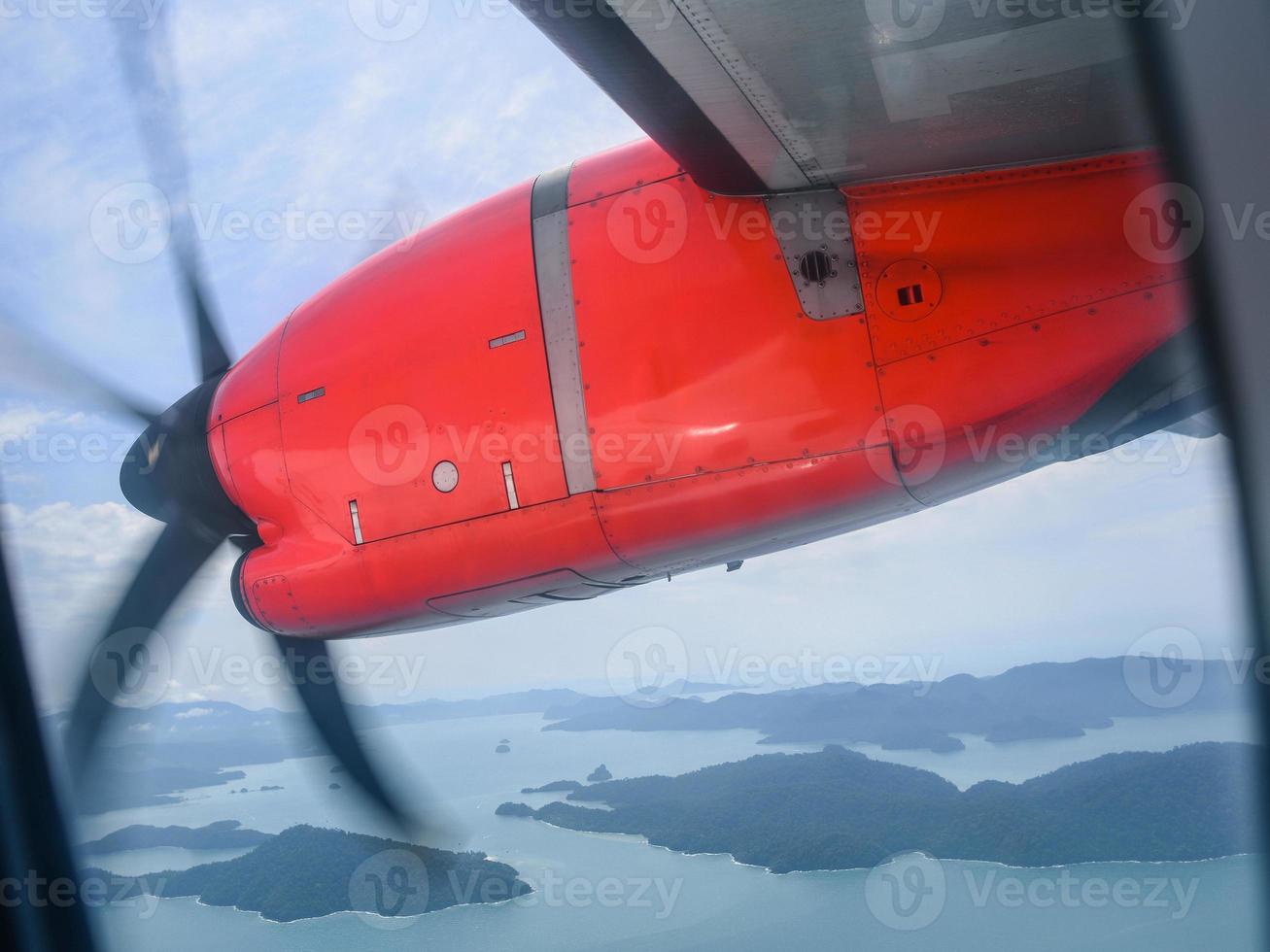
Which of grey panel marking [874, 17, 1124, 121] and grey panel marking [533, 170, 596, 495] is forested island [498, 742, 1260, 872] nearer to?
grey panel marking [533, 170, 596, 495]

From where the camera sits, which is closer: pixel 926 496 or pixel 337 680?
pixel 926 496

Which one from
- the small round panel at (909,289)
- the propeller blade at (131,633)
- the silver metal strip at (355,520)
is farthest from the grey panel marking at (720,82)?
the propeller blade at (131,633)

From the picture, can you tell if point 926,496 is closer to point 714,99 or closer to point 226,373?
point 714,99

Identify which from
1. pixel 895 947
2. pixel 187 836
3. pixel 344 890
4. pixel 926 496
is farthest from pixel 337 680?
pixel 187 836

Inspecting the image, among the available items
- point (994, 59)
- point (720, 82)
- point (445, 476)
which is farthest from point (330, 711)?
point (994, 59)

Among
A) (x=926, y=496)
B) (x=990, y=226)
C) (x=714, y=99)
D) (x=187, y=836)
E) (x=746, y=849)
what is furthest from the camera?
(x=187, y=836)

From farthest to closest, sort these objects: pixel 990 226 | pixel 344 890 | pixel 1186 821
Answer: pixel 344 890
pixel 1186 821
pixel 990 226

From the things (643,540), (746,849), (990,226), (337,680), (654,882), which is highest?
(990,226)
